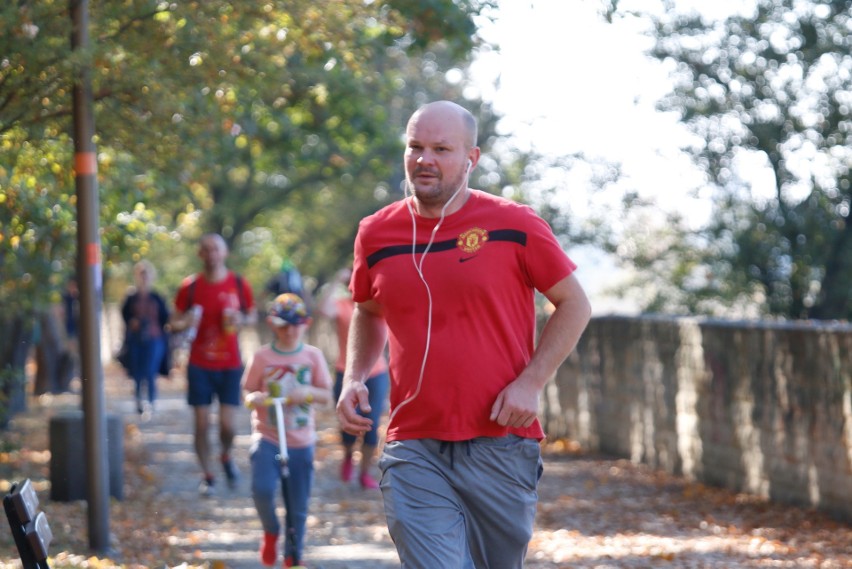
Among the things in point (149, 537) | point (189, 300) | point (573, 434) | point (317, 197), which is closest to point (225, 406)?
point (189, 300)

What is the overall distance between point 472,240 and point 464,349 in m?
0.37

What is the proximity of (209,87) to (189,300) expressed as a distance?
297 centimetres

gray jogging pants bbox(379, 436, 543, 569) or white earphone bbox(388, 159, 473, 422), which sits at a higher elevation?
white earphone bbox(388, 159, 473, 422)

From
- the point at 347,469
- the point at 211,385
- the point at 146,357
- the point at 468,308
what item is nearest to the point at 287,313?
the point at 211,385

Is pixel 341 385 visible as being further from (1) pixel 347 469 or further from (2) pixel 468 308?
(2) pixel 468 308

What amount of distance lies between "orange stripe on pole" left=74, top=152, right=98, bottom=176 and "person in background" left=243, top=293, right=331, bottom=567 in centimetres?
145

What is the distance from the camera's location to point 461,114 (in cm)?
482

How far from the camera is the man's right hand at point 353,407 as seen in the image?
193 inches

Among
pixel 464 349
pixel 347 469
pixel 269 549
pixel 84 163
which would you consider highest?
pixel 84 163

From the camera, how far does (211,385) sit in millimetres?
11820

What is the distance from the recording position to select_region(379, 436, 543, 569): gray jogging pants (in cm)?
471

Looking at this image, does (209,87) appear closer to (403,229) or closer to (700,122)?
(403,229)

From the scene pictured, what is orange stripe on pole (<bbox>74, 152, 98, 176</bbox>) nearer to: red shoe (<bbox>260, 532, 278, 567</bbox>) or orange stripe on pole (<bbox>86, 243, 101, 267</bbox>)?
orange stripe on pole (<bbox>86, 243, 101, 267</bbox>)

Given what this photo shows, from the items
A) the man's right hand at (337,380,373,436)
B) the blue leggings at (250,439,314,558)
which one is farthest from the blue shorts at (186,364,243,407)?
the man's right hand at (337,380,373,436)
